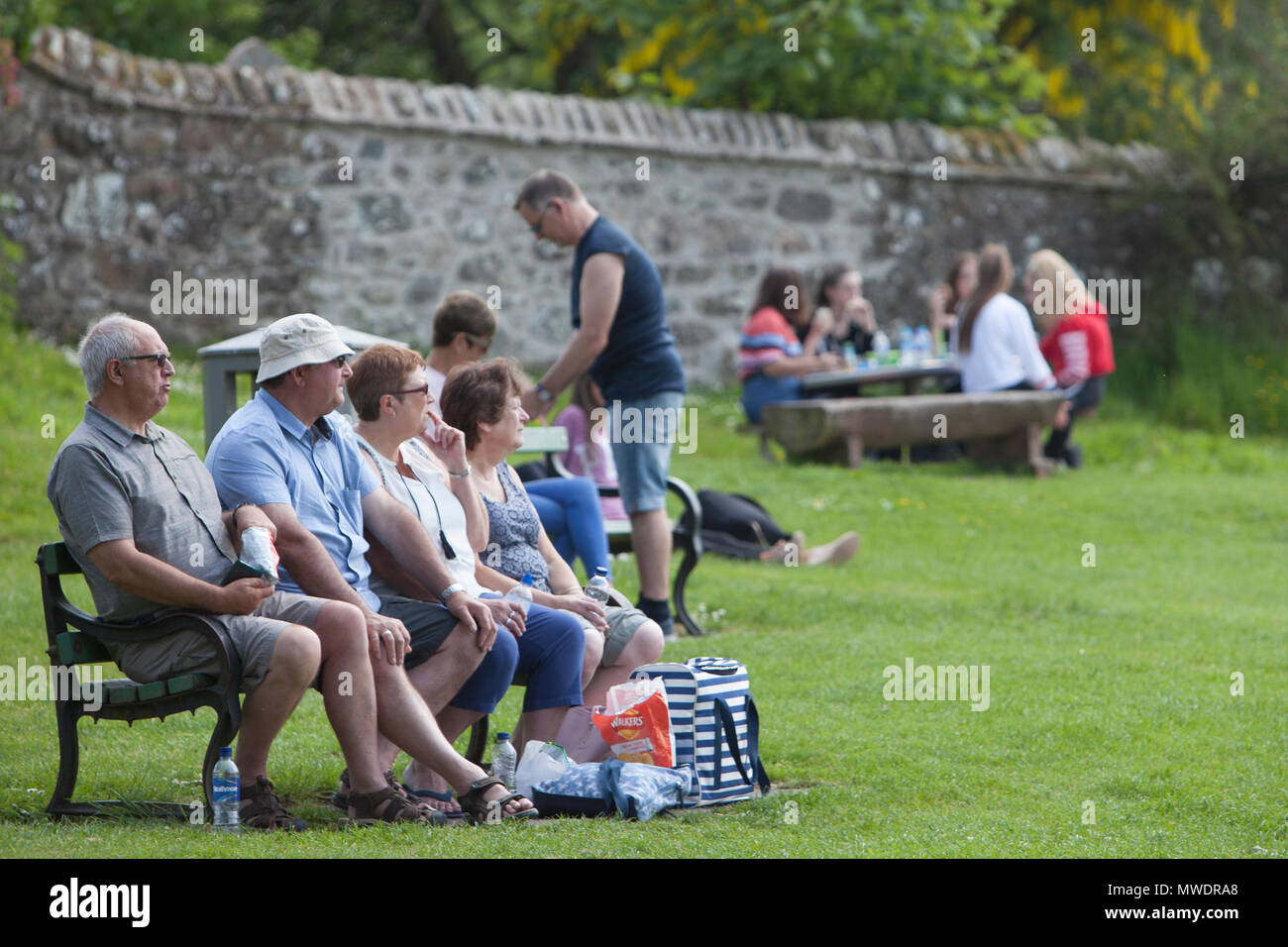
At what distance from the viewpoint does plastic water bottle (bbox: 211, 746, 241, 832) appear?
4078 mm

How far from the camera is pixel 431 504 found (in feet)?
15.6

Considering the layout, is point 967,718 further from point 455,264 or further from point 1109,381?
point 1109,381

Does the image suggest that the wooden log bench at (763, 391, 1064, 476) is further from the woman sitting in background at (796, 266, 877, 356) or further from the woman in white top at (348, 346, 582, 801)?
the woman in white top at (348, 346, 582, 801)

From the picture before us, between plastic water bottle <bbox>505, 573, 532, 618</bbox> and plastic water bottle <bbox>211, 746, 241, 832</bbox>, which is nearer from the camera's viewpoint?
plastic water bottle <bbox>211, 746, 241, 832</bbox>

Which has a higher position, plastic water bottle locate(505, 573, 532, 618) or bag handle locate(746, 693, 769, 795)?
plastic water bottle locate(505, 573, 532, 618)

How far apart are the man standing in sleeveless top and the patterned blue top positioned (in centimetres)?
142

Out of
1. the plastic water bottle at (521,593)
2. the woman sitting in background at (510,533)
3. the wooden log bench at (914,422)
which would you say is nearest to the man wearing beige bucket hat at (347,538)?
the plastic water bottle at (521,593)

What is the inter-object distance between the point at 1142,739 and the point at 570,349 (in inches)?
107

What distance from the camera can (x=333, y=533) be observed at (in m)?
4.44

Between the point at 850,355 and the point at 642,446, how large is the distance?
19.3 feet

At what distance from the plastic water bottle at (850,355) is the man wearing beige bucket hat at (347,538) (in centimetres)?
776

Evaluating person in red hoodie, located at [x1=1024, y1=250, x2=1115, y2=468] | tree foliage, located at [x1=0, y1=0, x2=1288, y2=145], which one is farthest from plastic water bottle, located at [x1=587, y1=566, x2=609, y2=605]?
person in red hoodie, located at [x1=1024, y1=250, x2=1115, y2=468]

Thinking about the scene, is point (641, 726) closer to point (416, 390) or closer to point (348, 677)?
point (348, 677)

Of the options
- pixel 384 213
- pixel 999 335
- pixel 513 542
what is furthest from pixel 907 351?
pixel 513 542
